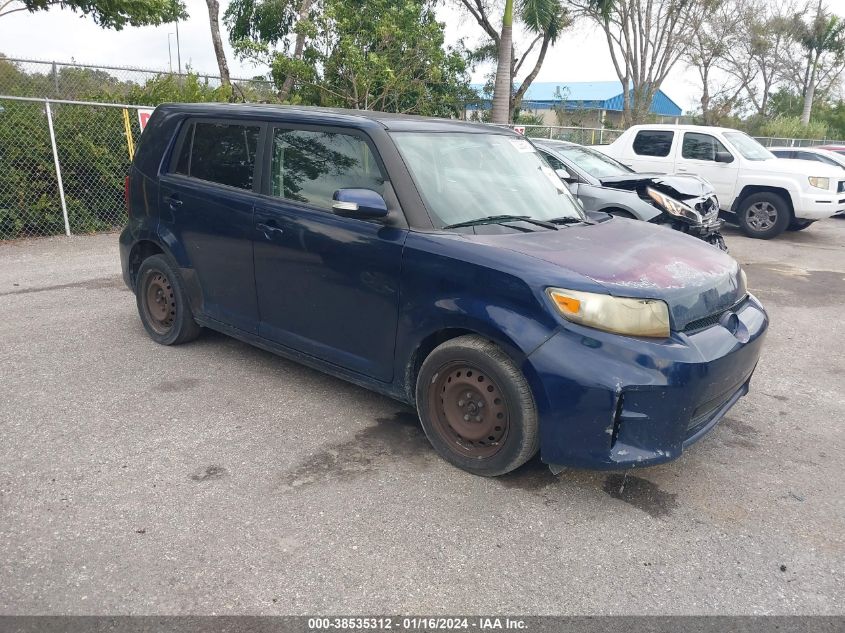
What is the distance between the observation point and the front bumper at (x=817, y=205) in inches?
436

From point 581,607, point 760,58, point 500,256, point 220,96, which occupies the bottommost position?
point 581,607

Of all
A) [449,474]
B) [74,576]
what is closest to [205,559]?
[74,576]

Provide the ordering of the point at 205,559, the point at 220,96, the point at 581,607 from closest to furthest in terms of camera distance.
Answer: the point at 581,607
the point at 205,559
the point at 220,96

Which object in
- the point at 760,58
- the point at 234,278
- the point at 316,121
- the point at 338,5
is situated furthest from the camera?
the point at 760,58

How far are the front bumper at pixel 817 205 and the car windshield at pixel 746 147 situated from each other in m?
1.16

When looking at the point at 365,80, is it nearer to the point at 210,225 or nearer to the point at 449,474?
the point at 210,225

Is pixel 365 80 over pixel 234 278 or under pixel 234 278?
over

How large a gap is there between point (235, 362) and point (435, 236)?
7.19 feet

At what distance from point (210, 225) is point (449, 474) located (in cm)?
235

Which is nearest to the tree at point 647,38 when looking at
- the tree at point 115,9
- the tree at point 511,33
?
the tree at point 511,33

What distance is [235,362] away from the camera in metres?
4.91

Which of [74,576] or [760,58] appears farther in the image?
[760,58]

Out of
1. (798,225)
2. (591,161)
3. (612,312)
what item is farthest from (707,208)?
(612,312)

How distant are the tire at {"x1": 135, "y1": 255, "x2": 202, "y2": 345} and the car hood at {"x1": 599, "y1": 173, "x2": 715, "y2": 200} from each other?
19.5ft
